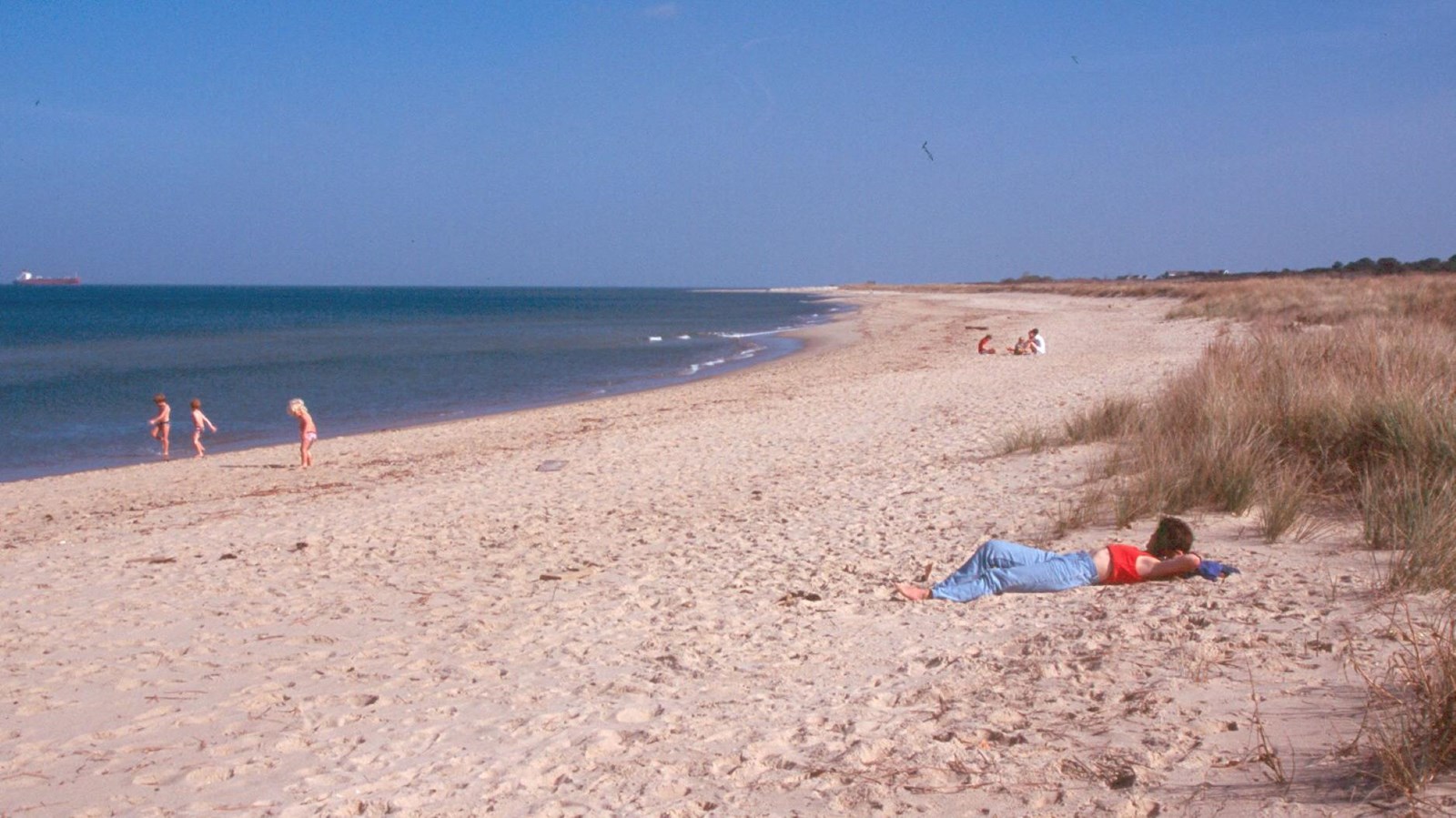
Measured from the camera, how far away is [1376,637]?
4.16 m

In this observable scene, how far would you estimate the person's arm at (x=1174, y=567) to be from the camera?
→ 5.40m

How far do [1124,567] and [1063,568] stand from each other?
31cm

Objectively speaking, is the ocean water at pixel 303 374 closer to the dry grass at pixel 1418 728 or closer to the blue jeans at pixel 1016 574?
the blue jeans at pixel 1016 574

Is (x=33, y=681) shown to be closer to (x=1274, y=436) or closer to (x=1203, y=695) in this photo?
(x=1203, y=695)

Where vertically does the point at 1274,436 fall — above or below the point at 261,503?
above

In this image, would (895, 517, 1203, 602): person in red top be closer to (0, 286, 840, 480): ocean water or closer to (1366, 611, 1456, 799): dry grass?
(1366, 611, 1456, 799): dry grass

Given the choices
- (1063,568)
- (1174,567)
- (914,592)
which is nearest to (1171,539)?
(1174,567)

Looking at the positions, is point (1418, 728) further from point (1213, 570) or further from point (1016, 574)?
point (1016, 574)

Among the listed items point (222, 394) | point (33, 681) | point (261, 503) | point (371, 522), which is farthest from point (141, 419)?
point (33, 681)

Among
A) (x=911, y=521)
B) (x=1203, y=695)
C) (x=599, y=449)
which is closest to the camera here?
(x=1203, y=695)

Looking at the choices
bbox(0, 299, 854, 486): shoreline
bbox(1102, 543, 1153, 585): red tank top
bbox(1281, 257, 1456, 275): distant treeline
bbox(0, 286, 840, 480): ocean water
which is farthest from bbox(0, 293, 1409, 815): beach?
bbox(1281, 257, 1456, 275): distant treeline

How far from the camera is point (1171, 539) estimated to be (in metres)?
5.47

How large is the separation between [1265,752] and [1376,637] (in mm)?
1334

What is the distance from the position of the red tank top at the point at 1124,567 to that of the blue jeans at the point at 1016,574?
0.09 m
